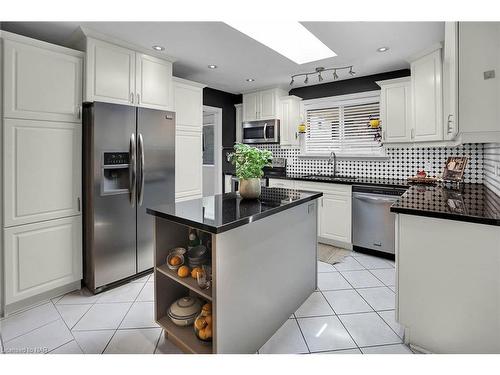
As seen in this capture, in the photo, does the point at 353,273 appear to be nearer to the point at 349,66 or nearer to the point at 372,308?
the point at 372,308

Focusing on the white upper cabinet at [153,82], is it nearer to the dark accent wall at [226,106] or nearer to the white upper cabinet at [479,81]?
the dark accent wall at [226,106]

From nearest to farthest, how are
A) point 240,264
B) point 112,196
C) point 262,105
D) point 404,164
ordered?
point 240,264 → point 112,196 → point 404,164 → point 262,105

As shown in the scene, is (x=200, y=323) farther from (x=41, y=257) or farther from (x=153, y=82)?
(x=153, y=82)

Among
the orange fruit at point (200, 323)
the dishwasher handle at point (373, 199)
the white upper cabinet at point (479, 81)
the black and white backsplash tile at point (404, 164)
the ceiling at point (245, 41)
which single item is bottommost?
the orange fruit at point (200, 323)

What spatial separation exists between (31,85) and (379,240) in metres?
3.86

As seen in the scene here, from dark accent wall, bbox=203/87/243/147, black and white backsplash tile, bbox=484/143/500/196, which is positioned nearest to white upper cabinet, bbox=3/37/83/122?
dark accent wall, bbox=203/87/243/147

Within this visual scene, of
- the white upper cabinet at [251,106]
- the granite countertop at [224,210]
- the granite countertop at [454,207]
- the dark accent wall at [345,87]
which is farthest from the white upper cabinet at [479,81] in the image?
the white upper cabinet at [251,106]

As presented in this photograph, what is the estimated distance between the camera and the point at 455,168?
310 centimetres

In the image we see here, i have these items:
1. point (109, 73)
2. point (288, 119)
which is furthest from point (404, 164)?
point (109, 73)

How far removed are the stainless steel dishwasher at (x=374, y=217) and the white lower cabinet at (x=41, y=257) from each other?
315 centimetres

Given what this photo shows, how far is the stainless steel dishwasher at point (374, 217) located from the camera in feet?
10.9

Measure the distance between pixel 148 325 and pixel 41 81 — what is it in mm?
2135

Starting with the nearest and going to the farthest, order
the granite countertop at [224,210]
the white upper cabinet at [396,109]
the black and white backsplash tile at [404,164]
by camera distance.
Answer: the granite countertop at [224,210] < the black and white backsplash tile at [404,164] < the white upper cabinet at [396,109]

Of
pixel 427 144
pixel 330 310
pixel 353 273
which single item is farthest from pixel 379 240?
pixel 330 310
